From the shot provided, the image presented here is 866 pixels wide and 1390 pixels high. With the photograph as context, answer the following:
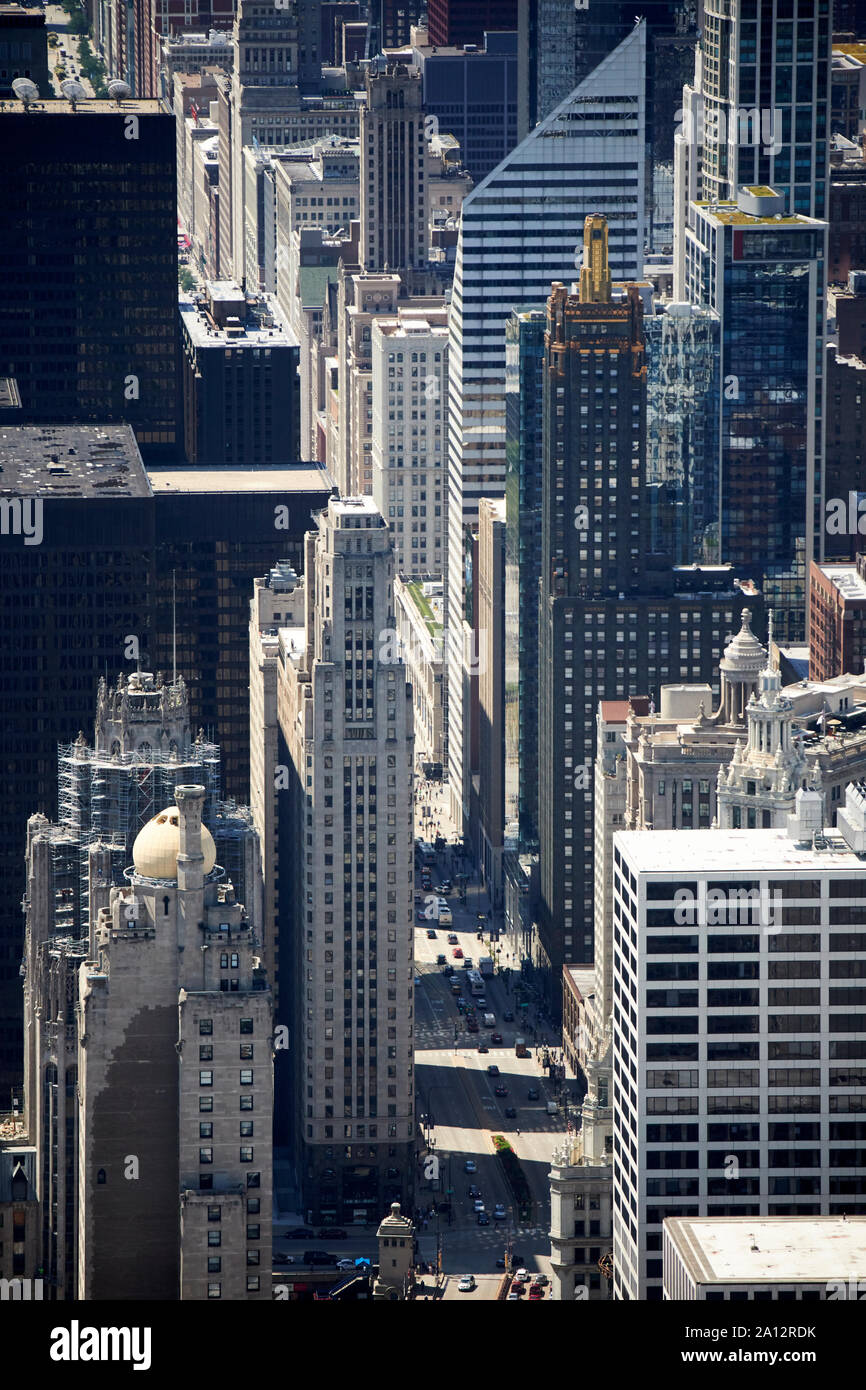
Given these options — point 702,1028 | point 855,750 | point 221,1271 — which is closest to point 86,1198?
point 221,1271

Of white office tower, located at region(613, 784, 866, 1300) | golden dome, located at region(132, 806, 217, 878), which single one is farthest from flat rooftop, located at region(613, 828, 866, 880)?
golden dome, located at region(132, 806, 217, 878)

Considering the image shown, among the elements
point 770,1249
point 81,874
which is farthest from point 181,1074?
point 81,874

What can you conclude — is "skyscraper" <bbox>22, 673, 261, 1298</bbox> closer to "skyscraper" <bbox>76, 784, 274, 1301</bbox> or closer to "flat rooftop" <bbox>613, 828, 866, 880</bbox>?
"skyscraper" <bbox>76, 784, 274, 1301</bbox>

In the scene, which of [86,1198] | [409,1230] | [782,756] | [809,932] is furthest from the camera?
[409,1230]
